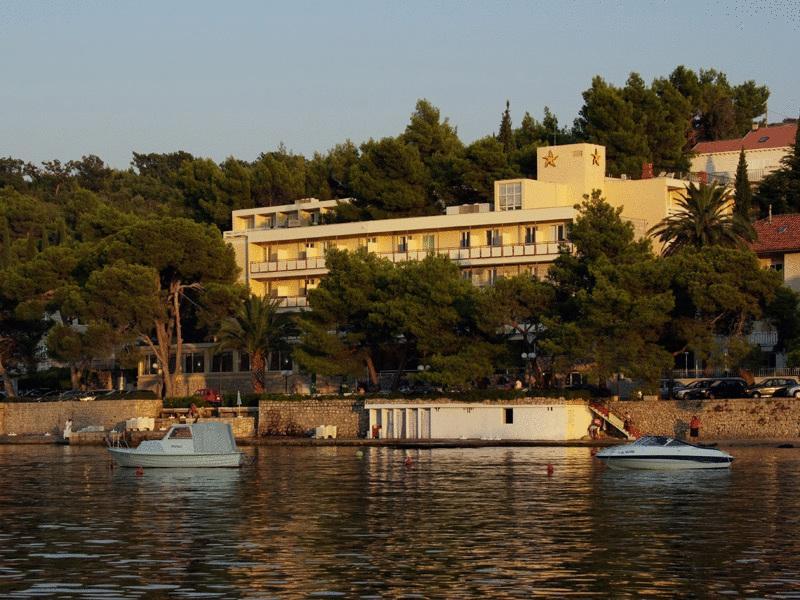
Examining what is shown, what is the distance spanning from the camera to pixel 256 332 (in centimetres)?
10525

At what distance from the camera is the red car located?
104 m

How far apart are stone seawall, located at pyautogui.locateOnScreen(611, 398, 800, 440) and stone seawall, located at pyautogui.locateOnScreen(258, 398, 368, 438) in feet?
58.8

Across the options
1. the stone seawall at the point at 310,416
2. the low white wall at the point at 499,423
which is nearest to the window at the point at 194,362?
the stone seawall at the point at 310,416

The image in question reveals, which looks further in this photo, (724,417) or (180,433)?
(724,417)

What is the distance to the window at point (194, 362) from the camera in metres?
121

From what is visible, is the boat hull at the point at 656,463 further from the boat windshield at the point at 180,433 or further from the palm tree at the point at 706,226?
the palm tree at the point at 706,226

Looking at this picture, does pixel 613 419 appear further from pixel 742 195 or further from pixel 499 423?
pixel 742 195

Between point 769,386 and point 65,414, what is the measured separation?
50826mm

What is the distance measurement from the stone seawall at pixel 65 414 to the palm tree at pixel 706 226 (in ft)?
123

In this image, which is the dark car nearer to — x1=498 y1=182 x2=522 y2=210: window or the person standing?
the person standing

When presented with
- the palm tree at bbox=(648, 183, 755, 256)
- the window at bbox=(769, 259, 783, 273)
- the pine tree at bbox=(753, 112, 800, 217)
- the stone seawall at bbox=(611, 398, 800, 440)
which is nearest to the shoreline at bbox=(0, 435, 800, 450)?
the stone seawall at bbox=(611, 398, 800, 440)

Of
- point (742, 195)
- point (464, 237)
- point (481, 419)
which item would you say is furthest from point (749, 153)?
point (481, 419)

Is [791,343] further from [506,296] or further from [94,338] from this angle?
[94,338]

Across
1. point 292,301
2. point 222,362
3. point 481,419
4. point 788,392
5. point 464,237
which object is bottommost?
point 481,419
